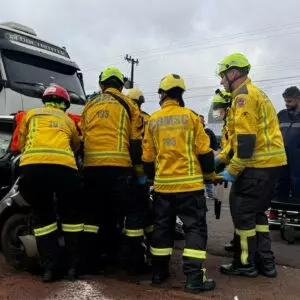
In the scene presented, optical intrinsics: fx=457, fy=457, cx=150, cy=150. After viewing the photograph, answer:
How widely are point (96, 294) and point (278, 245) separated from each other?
2.81 metres

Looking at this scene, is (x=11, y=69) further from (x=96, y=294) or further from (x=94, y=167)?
(x=96, y=294)

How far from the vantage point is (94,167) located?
4629mm

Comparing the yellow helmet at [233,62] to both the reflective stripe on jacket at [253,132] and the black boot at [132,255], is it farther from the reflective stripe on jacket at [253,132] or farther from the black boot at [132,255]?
the black boot at [132,255]

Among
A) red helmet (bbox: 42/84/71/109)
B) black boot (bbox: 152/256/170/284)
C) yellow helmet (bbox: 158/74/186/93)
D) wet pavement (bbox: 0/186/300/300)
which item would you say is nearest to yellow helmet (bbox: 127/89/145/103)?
red helmet (bbox: 42/84/71/109)

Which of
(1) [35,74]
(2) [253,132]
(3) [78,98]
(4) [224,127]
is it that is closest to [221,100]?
(4) [224,127]

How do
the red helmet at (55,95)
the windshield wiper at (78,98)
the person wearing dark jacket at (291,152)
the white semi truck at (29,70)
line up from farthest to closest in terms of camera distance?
the windshield wiper at (78,98) → the white semi truck at (29,70) → the person wearing dark jacket at (291,152) → the red helmet at (55,95)

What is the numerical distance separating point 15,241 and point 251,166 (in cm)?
259

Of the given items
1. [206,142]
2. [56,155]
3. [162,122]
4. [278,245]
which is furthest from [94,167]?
[278,245]

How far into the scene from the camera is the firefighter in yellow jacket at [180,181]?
13.6 ft

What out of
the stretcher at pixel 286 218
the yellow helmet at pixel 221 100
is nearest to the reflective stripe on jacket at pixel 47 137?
the yellow helmet at pixel 221 100

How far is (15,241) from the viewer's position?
4.86m

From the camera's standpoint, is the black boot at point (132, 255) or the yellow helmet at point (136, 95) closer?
Result: the black boot at point (132, 255)

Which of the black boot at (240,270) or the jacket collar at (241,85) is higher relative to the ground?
the jacket collar at (241,85)

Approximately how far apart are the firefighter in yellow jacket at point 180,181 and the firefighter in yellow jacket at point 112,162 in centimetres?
36
